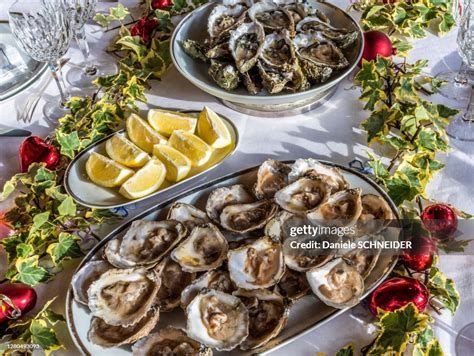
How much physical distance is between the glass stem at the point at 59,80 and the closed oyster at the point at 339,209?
1.91 feet

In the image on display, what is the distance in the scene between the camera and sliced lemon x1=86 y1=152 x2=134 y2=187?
87 centimetres

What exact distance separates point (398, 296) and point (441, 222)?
15cm

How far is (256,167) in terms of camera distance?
33.6 inches

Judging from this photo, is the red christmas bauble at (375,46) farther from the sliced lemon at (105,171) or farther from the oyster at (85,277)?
the oyster at (85,277)

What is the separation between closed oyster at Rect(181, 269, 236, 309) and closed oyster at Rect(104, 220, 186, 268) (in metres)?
0.07

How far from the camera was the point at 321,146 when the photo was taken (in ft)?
3.10

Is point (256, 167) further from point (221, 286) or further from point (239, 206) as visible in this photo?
point (221, 286)

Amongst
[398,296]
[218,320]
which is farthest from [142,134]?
[398,296]

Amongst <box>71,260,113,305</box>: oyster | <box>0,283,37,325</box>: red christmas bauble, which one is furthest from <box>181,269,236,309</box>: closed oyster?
<box>0,283,37,325</box>: red christmas bauble

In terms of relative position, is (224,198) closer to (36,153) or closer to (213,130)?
(213,130)

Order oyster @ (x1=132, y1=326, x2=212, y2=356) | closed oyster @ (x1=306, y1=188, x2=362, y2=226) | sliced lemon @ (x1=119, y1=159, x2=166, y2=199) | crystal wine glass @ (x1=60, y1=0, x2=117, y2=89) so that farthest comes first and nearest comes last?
crystal wine glass @ (x1=60, y1=0, x2=117, y2=89) < sliced lemon @ (x1=119, y1=159, x2=166, y2=199) < closed oyster @ (x1=306, y1=188, x2=362, y2=226) < oyster @ (x1=132, y1=326, x2=212, y2=356)

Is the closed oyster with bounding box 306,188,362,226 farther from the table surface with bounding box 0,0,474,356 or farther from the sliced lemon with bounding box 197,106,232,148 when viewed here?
the sliced lemon with bounding box 197,106,232,148

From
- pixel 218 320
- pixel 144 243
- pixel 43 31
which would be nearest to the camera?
pixel 218 320

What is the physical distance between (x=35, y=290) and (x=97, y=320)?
0.15 m
